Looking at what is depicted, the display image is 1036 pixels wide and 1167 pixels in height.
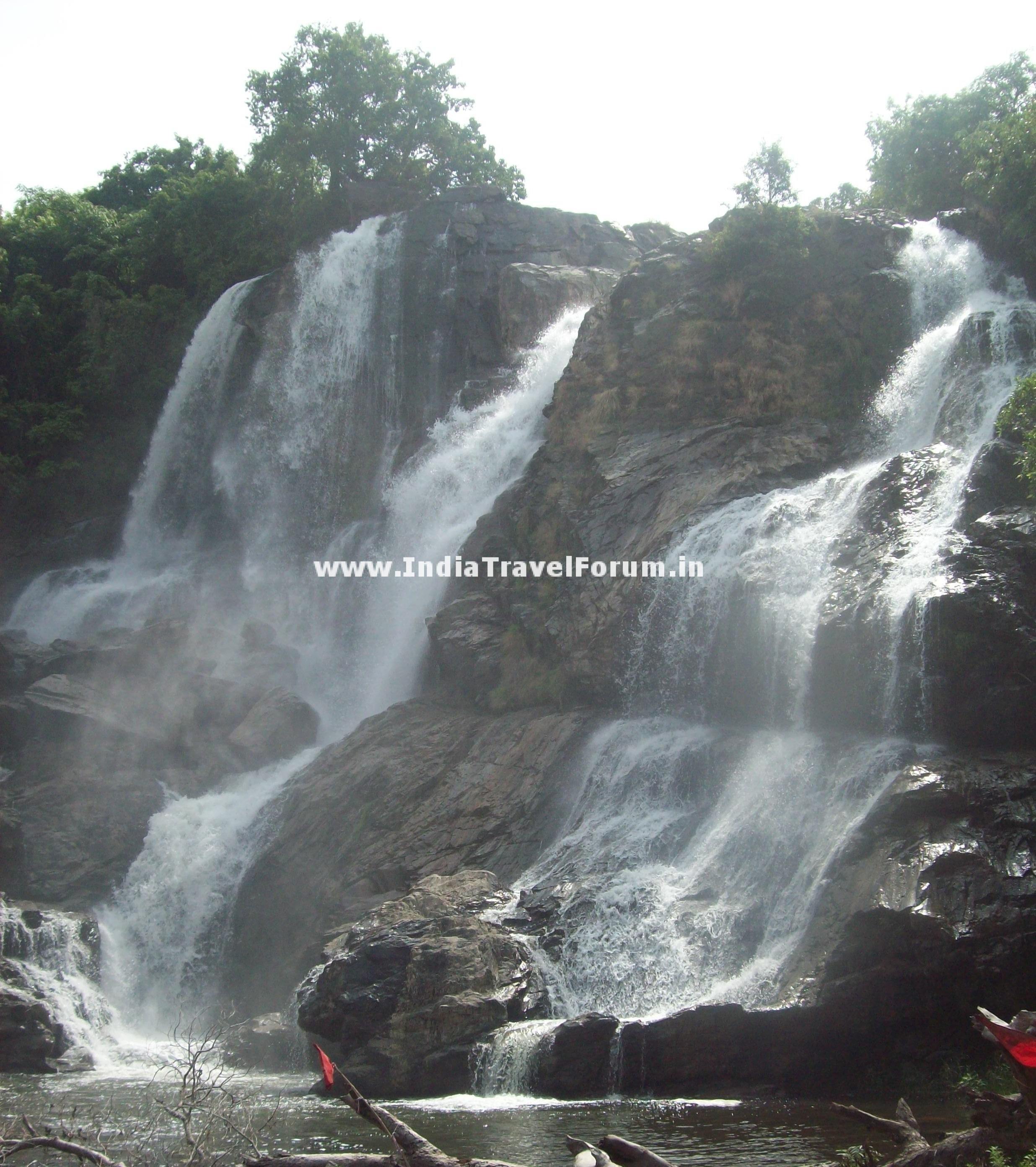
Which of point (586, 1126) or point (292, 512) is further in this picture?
point (292, 512)

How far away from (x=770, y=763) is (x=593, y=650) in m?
5.25

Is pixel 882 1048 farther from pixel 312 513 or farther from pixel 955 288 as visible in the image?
pixel 312 513

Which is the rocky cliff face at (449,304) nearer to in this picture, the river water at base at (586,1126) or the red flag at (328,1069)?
the river water at base at (586,1126)

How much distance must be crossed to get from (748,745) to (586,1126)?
8.12 metres

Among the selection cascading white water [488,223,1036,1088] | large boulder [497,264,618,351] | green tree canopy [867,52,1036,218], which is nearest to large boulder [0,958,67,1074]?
cascading white water [488,223,1036,1088]

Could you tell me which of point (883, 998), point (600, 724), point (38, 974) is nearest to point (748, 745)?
point (600, 724)

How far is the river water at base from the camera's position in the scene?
9.80m

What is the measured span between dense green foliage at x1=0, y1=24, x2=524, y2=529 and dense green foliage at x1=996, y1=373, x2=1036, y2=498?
96.8 ft

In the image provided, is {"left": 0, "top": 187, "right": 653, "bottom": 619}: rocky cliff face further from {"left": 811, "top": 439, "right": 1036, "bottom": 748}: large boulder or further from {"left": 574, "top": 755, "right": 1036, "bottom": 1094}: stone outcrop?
{"left": 574, "top": 755, "right": 1036, "bottom": 1094}: stone outcrop

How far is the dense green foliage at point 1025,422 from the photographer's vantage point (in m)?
15.7

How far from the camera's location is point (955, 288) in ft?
82.4

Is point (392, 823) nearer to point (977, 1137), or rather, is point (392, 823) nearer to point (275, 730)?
point (275, 730)

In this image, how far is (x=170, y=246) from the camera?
43.4 m

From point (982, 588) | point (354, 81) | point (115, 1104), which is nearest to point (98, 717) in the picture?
point (115, 1104)
